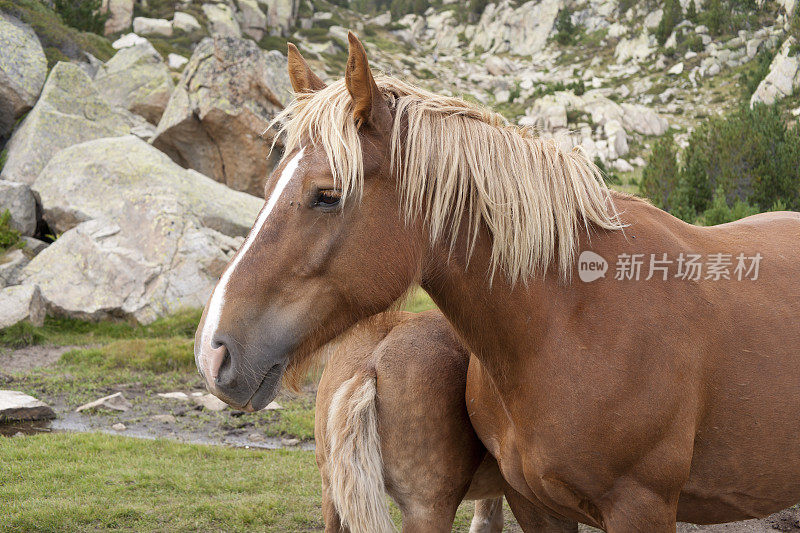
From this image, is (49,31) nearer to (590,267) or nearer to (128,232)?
(128,232)

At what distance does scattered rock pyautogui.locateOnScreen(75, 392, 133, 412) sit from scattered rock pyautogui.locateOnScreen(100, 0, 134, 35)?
108 feet

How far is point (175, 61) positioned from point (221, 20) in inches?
456

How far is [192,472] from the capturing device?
5156mm

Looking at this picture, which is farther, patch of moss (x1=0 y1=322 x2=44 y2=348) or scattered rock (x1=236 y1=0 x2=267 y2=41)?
scattered rock (x1=236 y1=0 x2=267 y2=41)

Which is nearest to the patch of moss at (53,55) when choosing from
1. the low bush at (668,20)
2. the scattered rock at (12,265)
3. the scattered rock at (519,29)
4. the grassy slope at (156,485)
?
the scattered rock at (12,265)

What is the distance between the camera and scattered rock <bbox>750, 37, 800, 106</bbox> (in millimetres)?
23312

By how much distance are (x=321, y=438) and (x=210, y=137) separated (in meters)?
12.4

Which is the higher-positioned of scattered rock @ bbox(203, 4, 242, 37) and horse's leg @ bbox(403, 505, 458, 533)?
scattered rock @ bbox(203, 4, 242, 37)

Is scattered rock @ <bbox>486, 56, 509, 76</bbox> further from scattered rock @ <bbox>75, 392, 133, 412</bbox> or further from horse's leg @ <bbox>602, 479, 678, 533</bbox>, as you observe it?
horse's leg @ <bbox>602, 479, 678, 533</bbox>

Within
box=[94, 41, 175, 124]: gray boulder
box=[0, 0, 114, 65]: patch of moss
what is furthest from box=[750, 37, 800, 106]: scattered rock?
box=[0, 0, 114, 65]: patch of moss

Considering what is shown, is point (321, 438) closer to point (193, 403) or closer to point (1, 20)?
point (193, 403)

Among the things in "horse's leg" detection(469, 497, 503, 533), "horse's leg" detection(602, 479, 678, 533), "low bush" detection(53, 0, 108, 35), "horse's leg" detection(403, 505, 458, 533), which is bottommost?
"horse's leg" detection(469, 497, 503, 533)

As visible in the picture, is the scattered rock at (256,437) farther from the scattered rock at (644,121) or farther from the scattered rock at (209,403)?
the scattered rock at (644,121)

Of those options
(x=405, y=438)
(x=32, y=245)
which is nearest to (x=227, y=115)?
(x=32, y=245)
